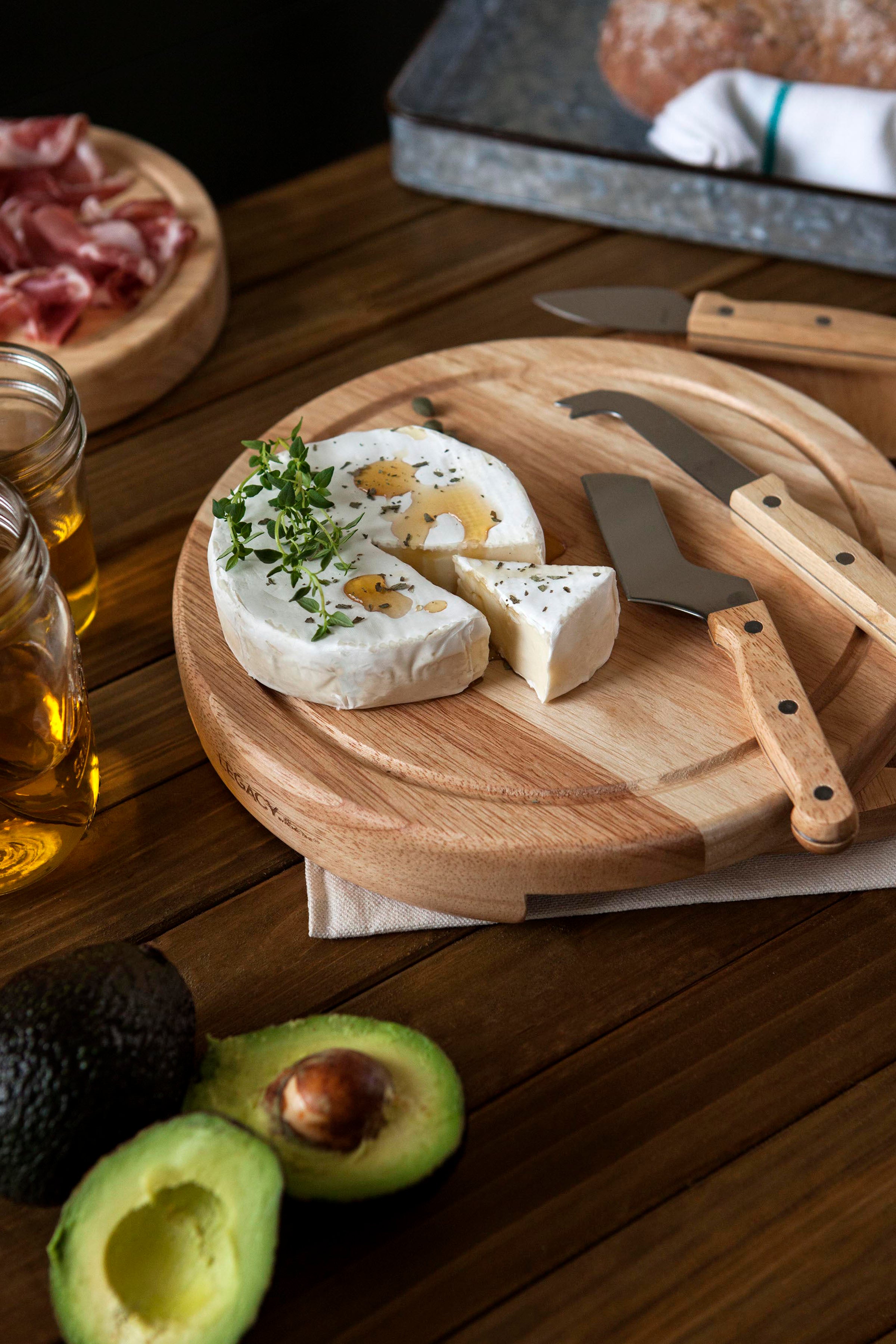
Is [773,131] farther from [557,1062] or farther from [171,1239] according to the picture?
[171,1239]

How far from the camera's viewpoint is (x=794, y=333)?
1.84 m

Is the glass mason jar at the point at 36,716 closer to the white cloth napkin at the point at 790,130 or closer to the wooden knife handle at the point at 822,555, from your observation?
the wooden knife handle at the point at 822,555

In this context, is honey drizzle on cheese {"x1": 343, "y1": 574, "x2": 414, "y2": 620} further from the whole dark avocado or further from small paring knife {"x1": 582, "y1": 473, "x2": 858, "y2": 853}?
the whole dark avocado

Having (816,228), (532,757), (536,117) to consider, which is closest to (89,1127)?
(532,757)

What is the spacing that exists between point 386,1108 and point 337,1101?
5cm

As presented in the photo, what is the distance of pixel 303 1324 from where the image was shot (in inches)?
42.8

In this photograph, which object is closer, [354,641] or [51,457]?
[354,641]

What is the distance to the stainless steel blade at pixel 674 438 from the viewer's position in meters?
1.62

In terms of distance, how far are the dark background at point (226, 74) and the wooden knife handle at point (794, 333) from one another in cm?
181

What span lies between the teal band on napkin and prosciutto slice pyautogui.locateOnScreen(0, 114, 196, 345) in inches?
42.7

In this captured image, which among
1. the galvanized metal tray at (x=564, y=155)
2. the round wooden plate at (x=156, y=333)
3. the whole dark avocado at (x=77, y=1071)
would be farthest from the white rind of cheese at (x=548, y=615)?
the galvanized metal tray at (x=564, y=155)

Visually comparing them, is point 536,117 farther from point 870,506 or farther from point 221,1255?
point 221,1255

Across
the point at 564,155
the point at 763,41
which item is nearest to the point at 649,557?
the point at 564,155

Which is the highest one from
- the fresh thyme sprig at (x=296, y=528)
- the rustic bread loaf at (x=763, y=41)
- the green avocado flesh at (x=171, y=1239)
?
the rustic bread loaf at (x=763, y=41)
